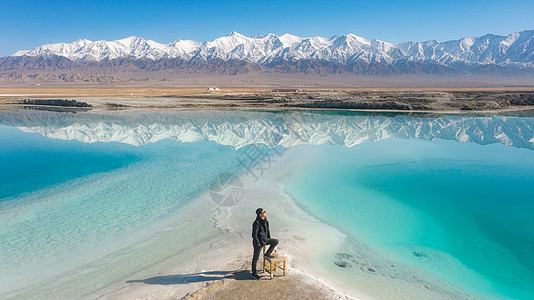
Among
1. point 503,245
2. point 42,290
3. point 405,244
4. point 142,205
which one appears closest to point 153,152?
point 142,205

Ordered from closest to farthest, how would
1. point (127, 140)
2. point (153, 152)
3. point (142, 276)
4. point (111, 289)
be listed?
point (111, 289) → point (142, 276) → point (153, 152) → point (127, 140)

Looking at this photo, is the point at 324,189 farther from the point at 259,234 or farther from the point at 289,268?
the point at 259,234

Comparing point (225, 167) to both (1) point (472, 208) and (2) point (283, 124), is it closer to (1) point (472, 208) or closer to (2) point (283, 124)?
(1) point (472, 208)

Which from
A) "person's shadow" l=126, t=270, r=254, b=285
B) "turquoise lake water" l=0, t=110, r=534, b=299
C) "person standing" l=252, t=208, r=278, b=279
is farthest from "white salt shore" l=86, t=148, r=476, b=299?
"turquoise lake water" l=0, t=110, r=534, b=299

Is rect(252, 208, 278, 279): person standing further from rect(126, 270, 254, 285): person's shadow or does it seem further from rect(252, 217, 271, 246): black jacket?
rect(126, 270, 254, 285): person's shadow

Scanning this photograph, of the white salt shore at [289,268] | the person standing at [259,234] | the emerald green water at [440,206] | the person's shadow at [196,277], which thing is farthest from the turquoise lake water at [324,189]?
the person standing at [259,234]
